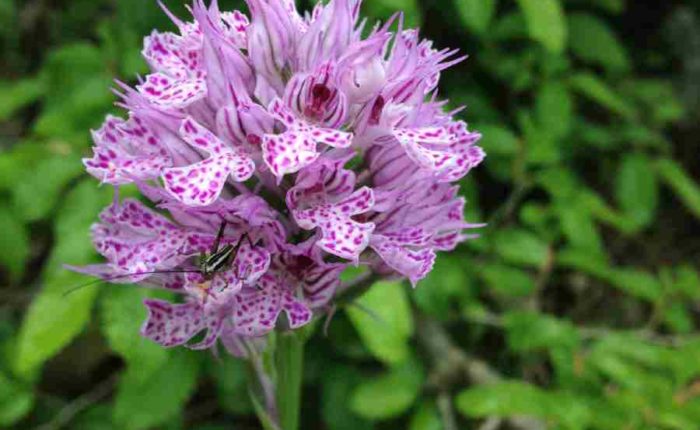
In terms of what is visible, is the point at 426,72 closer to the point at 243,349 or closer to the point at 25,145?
the point at 243,349

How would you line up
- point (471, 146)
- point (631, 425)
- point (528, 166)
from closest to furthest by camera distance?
point (471, 146) < point (631, 425) < point (528, 166)

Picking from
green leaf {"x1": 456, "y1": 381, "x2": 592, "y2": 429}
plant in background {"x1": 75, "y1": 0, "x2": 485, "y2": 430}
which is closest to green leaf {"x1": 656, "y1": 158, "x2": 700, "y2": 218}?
green leaf {"x1": 456, "y1": 381, "x2": 592, "y2": 429}

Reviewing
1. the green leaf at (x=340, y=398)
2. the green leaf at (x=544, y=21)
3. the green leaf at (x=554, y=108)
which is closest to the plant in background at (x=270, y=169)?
the green leaf at (x=544, y=21)

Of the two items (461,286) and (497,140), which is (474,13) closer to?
(497,140)

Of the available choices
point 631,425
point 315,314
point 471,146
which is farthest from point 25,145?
point 631,425

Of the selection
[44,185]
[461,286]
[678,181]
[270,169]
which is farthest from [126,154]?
[678,181]

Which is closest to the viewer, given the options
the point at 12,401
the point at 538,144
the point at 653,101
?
the point at 12,401
